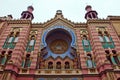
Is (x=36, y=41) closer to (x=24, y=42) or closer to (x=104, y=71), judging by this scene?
(x=24, y=42)

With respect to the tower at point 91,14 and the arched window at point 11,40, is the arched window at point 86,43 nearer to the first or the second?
the tower at point 91,14

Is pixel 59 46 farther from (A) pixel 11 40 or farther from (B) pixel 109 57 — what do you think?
(B) pixel 109 57

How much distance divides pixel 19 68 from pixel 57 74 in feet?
14.5

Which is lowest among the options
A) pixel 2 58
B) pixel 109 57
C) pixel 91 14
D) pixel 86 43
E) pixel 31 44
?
pixel 109 57

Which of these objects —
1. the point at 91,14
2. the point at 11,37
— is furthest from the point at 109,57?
the point at 11,37

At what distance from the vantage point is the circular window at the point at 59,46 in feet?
68.9

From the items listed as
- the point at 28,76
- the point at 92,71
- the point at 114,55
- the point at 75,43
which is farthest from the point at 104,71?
the point at 28,76

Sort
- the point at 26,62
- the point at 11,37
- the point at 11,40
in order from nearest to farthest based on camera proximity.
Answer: the point at 26,62 < the point at 11,40 < the point at 11,37

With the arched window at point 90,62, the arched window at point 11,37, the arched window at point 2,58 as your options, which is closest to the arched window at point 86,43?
the arched window at point 90,62

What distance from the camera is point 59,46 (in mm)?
21859

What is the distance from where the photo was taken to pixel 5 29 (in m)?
22.2

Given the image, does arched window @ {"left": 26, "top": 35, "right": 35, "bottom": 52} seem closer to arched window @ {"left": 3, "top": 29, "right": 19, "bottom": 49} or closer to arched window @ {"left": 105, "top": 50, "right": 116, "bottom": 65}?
arched window @ {"left": 3, "top": 29, "right": 19, "bottom": 49}

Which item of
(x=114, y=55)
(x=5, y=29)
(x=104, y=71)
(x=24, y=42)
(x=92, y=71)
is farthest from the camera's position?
(x=5, y=29)

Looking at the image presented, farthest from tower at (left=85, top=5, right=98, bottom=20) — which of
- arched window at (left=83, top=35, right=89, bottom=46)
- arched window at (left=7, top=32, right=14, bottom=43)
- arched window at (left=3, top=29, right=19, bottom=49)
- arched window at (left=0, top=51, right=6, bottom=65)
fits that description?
arched window at (left=0, top=51, right=6, bottom=65)
